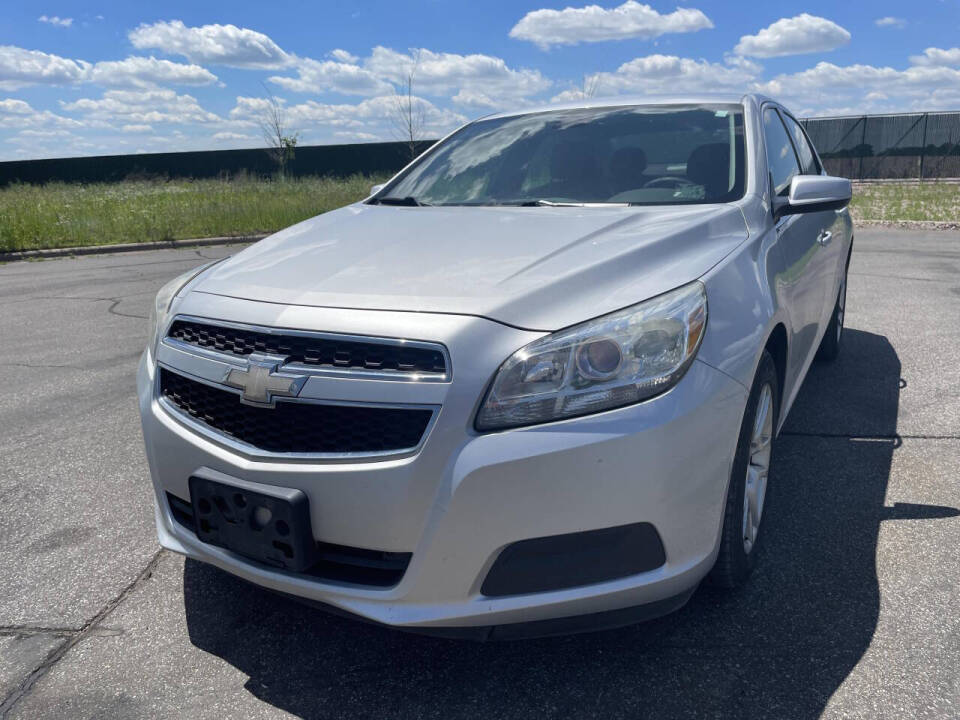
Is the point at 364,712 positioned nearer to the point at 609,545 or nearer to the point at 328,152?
the point at 609,545

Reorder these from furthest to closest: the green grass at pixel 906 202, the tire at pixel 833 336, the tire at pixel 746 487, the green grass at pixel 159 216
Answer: the green grass at pixel 906 202, the green grass at pixel 159 216, the tire at pixel 833 336, the tire at pixel 746 487

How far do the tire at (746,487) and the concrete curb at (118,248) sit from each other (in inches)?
504

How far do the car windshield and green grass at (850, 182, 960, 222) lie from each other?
12596mm

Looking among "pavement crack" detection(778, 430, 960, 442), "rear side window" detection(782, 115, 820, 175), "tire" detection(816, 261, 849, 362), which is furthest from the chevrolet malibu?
"tire" detection(816, 261, 849, 362)

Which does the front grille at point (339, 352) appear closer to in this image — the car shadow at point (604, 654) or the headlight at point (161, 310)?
the headlight at point (161, 310)

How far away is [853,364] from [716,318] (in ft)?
11.7

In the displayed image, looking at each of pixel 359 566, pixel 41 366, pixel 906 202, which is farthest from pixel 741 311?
pixel 906 202

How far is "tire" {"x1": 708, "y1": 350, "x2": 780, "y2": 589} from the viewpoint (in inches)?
89.9

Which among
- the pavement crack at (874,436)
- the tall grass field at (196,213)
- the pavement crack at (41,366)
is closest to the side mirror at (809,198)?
the pavement crack at (874,436)

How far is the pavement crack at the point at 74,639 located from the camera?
222 cm

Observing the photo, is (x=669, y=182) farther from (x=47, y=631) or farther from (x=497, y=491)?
(x=47, y=631)

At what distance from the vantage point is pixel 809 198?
9.81 ft

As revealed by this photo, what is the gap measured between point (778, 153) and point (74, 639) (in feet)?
11.2

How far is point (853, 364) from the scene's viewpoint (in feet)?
17.3
